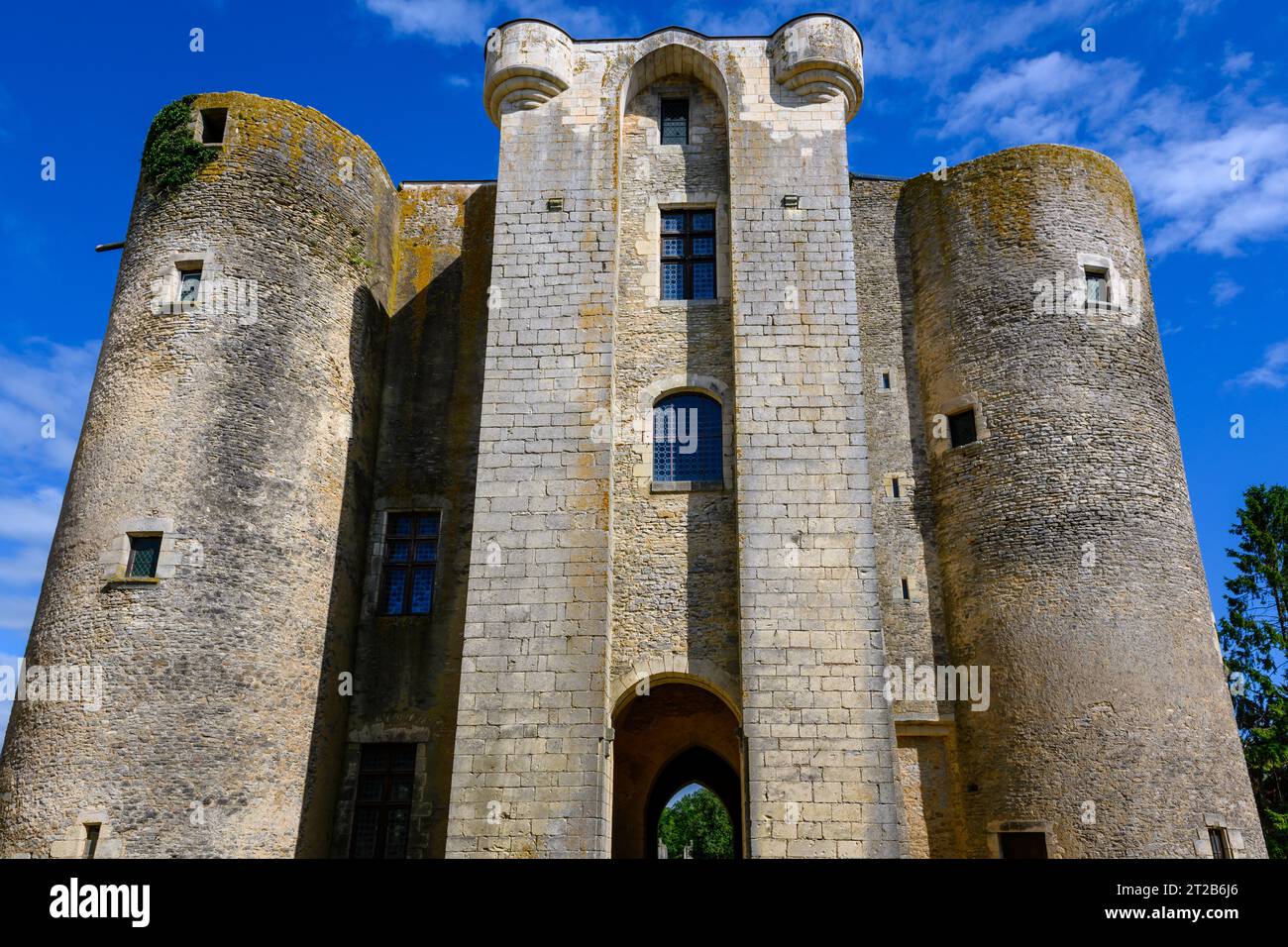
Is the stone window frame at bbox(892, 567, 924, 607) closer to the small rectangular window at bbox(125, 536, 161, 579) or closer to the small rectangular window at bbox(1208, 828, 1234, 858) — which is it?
the small rectangular window at bbox(1208, 828, 1234, 858)

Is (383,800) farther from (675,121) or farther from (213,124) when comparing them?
(675,121)

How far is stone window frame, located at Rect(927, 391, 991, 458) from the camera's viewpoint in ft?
52.5

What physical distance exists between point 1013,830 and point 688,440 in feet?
22.4

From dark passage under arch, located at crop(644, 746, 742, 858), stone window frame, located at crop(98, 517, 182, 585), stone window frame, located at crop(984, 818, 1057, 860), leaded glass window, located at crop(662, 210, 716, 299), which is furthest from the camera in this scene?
dark passage under arch, located at crop(644, 746, 742, 858)

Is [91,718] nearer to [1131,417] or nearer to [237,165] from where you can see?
[237,165]

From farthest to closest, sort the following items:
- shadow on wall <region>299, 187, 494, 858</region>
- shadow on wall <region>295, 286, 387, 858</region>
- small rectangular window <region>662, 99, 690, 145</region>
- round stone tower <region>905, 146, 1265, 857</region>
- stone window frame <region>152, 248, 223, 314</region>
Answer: small rectangular window <region>662, 99, 690, 145</region>
stone window frame <region>152, 248, 223, 314</region>
shadow on wall <region>299, 187, 494, 858</region>
shadow on wall <region>295, 286, 387, 858</region>
round stone tower <region>905, 146, 1265, 857</region>

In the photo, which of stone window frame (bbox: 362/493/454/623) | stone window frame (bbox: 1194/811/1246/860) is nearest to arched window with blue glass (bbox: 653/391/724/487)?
stone window frame (bbox: 362/493/454/623)

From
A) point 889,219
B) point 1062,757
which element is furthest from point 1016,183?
point 1062,757

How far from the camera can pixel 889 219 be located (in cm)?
1817

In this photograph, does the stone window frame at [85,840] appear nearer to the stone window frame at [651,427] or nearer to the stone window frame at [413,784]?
the stone window frame at [413,784]

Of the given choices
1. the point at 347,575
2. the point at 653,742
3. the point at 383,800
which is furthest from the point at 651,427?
the point at 383,800

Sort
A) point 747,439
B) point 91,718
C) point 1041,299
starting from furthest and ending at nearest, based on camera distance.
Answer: point 1041,299, point 747,439, point 91,718

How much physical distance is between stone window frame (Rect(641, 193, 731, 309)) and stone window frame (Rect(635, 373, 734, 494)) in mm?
1303
